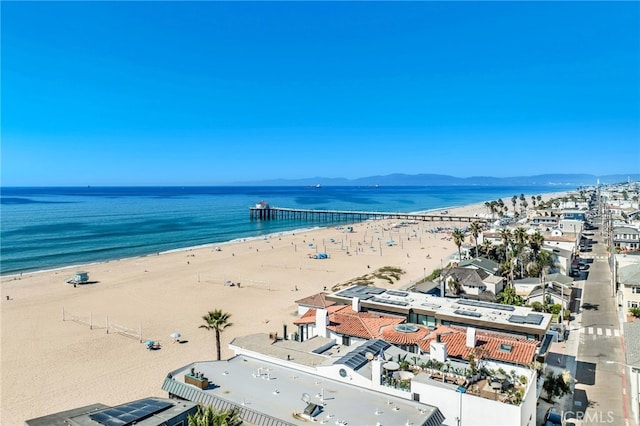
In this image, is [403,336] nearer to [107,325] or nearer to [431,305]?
[431,305]

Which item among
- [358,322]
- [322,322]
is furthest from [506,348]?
[322,322]

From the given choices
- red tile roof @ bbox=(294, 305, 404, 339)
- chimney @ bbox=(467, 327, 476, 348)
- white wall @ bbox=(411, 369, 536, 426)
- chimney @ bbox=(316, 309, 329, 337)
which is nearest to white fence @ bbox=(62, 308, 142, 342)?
red tile roof @ bbox=(294, 305, 404, 339)

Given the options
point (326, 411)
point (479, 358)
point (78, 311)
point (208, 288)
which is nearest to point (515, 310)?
point (479, 358)

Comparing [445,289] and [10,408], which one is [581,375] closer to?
[445,289]

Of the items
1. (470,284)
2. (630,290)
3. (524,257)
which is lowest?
(470,284)

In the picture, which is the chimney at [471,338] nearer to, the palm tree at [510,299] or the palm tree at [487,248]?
the palm tree at [510,299]

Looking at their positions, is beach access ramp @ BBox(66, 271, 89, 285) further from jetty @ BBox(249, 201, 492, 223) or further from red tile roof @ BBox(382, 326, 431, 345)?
jetty @ BBox(249, 201, 492, 223)
